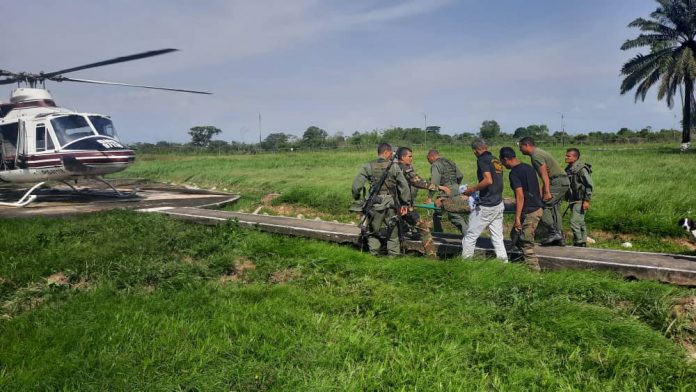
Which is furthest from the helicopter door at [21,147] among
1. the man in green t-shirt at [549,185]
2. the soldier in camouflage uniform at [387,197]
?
the man in green t-shirt at [549,185]

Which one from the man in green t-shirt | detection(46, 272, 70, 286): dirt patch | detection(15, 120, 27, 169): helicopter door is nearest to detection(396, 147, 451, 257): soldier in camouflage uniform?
the man in green t-shirt

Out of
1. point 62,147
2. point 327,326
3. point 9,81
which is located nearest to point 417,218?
point 327,326

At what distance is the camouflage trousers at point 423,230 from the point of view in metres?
7.14

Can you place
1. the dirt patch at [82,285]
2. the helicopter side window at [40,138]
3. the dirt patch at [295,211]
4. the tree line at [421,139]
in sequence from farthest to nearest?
the tree line at [421,139], the helicopter side window at [40,138], the dirt patch at [295,211], the dirt patch at [82,285]

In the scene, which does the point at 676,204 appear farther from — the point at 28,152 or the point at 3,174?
the point at 3,174

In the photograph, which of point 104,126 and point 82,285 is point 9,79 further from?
point 82,285

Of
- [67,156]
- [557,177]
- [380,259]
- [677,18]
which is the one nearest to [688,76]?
[677,18]

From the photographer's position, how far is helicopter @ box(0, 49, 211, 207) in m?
13.2

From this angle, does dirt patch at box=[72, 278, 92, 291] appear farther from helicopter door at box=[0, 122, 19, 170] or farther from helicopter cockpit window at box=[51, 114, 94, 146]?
helicopter door at box=[0, 122, 19, 170]

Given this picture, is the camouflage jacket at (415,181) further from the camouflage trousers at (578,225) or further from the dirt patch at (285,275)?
the camouflage trousers at (578,225)

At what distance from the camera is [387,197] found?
281 inches

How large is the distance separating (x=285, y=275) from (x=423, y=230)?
2.13m

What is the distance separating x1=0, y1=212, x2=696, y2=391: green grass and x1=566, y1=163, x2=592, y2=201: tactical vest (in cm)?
261

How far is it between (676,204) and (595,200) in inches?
60.9
